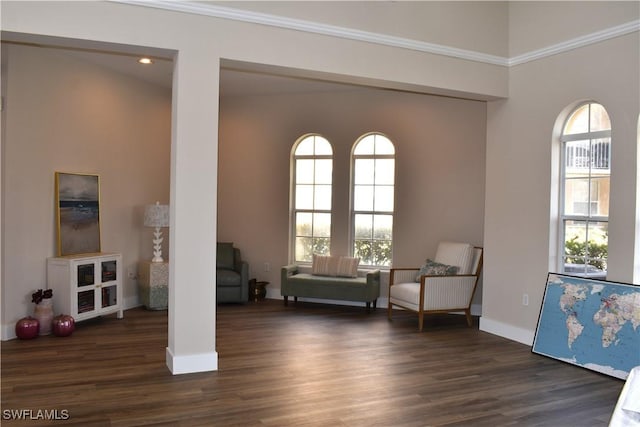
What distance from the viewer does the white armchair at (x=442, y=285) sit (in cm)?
606

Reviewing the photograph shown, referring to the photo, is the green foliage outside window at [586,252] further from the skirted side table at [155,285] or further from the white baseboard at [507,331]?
the skirted side table at [155,285]

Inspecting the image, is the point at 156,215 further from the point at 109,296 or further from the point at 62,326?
the point at 62,326

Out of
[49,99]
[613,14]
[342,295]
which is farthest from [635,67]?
[49,99]

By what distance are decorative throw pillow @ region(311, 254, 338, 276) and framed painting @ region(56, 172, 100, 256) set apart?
2.78 metres

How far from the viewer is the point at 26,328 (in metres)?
5.18

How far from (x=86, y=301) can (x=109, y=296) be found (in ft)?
1.24

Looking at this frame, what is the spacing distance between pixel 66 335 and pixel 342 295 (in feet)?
10.7

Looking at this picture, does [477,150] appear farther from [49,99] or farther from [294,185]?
[49,99]

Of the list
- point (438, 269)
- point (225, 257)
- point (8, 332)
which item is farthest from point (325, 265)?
point (8, 332)

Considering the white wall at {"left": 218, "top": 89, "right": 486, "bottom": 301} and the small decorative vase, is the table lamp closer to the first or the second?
the white wall at {"left": 218, "top": 89, "right": 486, "bottom": 301}

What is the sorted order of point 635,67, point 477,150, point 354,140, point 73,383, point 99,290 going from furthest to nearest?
point 354,140, point 477,150, point 99,290, point 635,67, point 73,383

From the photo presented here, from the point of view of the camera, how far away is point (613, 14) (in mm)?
4660

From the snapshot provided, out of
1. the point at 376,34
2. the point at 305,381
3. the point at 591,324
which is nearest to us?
the point at 305,381

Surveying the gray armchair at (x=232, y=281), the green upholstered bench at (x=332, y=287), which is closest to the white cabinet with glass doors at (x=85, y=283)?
the gray armchair at (x=232, y=281)
